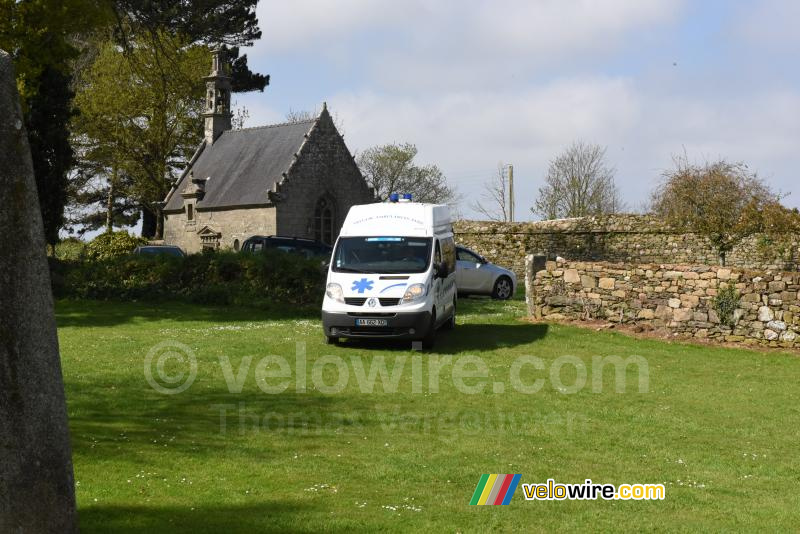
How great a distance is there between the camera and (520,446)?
9.73 metres

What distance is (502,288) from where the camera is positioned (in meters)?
29.1

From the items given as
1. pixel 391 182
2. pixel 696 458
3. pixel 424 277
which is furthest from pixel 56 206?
pixel 391 182

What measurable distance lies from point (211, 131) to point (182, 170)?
5.57 m

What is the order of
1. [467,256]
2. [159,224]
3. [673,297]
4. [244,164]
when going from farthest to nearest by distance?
[159,224] → [244,164] → [467,256] → [673,297]

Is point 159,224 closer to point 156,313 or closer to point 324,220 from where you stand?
point 324,220

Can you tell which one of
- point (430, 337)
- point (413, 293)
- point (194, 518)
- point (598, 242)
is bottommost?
point (194, 518)

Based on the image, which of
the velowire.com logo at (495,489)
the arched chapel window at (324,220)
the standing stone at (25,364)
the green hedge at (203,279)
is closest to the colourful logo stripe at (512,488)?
the velowire.com logo at (495,489)

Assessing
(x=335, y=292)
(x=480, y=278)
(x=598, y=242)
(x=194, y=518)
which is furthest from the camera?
(x=598, y=242)

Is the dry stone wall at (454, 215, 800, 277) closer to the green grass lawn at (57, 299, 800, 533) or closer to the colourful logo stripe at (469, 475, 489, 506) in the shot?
the green grass lawn at (57, 299, 800, 533)

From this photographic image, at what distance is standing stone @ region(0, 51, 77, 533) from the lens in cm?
522

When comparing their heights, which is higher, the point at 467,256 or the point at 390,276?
the point at 467,256

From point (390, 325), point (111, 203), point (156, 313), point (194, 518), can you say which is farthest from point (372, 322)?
point (111, 203)

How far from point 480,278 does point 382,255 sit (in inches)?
437

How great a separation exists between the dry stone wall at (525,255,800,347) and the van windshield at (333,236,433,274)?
16.4ft
